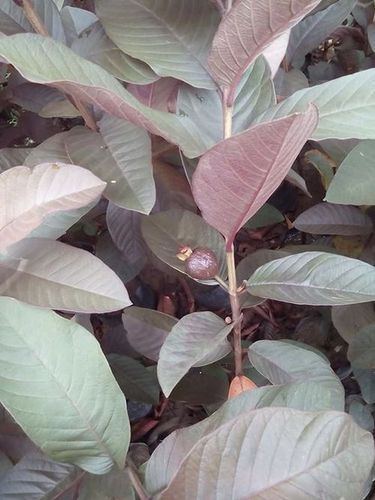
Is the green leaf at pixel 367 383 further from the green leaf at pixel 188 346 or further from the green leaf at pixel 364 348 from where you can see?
the green leaf at pixel 188 346

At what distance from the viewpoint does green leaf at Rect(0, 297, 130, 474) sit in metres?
0.58

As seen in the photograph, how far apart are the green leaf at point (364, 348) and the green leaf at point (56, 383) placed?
46 centimetres

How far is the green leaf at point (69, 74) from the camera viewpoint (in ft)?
1.76

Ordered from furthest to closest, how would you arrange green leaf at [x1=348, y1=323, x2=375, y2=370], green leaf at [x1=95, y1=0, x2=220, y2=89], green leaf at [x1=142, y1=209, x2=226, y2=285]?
green leaf at [x1=348, y1=323, x2=375, y2=370] → green leaf at [x1=142, y1=209, x2=226, y2=285] → green leaf at [x1=95, y1=0, x2=220, y2=89]

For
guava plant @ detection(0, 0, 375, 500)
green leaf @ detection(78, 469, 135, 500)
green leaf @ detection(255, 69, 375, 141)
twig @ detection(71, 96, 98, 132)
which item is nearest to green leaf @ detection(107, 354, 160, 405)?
guava plant @ detection(0, 0, 375, 500)

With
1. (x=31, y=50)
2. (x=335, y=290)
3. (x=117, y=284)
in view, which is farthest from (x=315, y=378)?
(x=31, y=50)

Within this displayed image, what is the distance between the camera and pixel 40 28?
0.80 meters

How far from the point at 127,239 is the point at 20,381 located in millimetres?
420

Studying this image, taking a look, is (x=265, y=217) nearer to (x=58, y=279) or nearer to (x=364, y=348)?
(x=364, y=348)

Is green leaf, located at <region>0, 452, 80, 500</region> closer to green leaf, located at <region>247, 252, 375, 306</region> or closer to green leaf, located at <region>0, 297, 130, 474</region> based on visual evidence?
green leaf, located at <region>0, 297, 130, 474</region>

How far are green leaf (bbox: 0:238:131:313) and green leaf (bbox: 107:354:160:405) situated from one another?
0.33 m

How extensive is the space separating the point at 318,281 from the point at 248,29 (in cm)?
30

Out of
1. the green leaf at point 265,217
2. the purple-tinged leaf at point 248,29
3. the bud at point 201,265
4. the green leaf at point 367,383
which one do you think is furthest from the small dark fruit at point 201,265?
the green leaf at point 367,383

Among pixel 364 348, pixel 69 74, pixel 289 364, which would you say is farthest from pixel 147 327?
pixel 69 74
